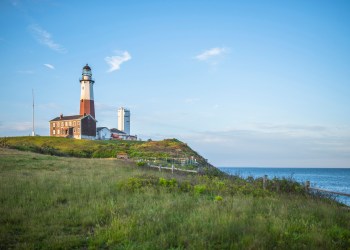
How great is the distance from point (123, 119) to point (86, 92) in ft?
97.2

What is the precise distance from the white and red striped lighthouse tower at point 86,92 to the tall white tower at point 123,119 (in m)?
26.5

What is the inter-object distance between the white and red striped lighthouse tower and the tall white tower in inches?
1044

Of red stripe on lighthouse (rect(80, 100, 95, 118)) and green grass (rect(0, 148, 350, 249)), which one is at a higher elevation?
red stripe on lighthouse (rect(80, 100, 95, 118))

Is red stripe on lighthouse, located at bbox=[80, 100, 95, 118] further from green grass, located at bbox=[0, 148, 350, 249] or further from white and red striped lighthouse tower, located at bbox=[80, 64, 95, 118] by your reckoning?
green grass, located at bbox=[0, 148, 350, 249]

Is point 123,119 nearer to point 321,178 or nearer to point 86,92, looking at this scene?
point 86,92

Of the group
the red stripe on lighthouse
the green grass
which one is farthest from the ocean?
the red stripe on lighthouse

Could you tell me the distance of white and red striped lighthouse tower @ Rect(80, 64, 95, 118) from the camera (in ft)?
240

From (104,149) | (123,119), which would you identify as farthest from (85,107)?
(123,119)

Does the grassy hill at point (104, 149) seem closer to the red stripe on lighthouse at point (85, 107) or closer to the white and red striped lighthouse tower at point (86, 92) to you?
the red stripe on lighthouse at point (85, 107)

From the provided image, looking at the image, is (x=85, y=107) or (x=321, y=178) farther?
Result: (x=85, y=107)

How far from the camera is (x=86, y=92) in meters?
73.5

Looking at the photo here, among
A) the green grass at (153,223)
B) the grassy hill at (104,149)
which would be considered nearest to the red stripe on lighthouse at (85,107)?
the grassy hill at (104,149)

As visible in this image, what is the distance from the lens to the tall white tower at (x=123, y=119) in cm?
10194

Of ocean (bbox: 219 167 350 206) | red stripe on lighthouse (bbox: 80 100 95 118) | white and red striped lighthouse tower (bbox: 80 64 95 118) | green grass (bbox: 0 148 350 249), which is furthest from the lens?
red stripe on lighthouse (bbox: 80 100 95 118)
